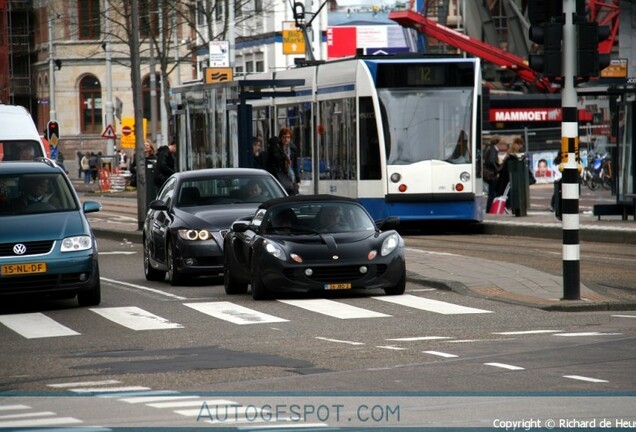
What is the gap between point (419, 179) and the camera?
32719 millimetres

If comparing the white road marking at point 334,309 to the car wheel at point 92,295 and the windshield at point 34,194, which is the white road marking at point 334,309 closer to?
the car wheel at point 92,295

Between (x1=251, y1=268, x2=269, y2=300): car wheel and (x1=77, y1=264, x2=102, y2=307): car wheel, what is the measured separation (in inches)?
71.5

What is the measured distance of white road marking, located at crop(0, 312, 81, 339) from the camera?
634 inches

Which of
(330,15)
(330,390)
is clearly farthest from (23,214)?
(330,15)

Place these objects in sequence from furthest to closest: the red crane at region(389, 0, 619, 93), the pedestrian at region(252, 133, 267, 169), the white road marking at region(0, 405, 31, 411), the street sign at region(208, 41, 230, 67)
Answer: the red crane at region(389, 0, 619, 93)
the street sign at region(208, 41, 230, 67)
the pedestrian at region(252, 133, 267, 169)
the white road marking at region(0, 405, 31, 411)

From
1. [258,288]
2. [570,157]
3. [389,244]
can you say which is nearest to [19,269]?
[258,288]

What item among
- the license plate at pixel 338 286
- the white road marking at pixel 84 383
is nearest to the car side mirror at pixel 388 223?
the license plate at pixel 338 286

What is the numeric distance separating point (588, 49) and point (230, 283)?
5566mm

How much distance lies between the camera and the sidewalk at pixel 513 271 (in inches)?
727

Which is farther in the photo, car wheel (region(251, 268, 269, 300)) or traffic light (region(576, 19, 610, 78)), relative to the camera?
car wheel (region(251, 268, 269, 300))

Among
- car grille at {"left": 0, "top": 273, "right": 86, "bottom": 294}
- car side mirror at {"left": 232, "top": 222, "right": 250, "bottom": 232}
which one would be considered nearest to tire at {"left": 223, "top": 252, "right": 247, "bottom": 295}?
car side mirror at {"left": 232, "top": 222, "right": 250, "bottom": 232}

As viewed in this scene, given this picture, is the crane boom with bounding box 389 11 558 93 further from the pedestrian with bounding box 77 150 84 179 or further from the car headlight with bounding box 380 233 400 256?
the car headlight with bounding box 380 233 400 256

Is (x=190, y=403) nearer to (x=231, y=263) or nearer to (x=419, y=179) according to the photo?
(x=231, y=263)

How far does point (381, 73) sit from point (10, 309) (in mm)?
14627
